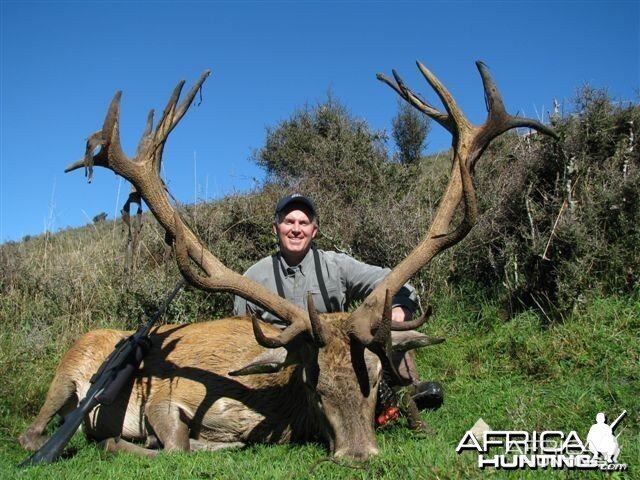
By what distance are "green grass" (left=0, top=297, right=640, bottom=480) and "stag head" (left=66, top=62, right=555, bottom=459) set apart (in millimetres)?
368

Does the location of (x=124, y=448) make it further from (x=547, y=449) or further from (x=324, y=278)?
(x=547, y=449)

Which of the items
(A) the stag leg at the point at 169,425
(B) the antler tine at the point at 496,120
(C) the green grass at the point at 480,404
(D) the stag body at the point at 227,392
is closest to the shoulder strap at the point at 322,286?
(D) the stag body at the point at 227,392

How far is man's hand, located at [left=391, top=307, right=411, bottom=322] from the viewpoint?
204 inches

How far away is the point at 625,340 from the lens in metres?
5.54

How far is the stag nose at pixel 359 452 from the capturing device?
12.5 ft

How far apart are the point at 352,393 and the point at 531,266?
152 inches

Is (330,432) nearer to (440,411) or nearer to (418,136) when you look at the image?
(440,411)

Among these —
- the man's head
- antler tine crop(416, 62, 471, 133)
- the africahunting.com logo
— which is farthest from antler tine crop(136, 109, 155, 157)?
the africahunting.com logo

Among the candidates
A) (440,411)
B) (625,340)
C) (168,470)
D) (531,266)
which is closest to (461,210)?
(531,266)

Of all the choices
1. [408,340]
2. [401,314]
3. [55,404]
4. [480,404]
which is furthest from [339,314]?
[55,404]

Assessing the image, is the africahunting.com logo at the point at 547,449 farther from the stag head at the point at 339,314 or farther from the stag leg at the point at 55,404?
the stag leg at the point at 55,404

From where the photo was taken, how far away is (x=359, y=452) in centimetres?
384

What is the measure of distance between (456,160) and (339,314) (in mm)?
1655

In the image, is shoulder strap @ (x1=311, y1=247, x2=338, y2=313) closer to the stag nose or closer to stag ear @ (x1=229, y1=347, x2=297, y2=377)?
stag ear @ (x1=229, y1=347, x2=297, y2=377)
